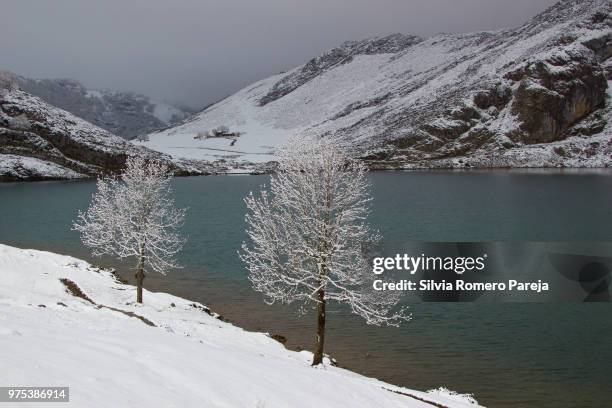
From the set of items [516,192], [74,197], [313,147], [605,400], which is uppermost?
[516,192]

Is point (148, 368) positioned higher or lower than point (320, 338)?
higher

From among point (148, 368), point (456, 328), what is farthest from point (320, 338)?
point (148, 368)

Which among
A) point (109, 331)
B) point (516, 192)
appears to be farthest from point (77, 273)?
point (516, 192)

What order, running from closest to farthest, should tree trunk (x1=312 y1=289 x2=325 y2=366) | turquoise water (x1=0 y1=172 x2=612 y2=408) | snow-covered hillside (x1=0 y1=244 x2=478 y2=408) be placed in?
snow-covered hillside (x1=0 y1=244 x2=478 y2=408) → tree trunk (x1=312 y1=289 x2=325 y2=366) → turquoise water (x1=0 y1=172 x2=612 y2=408)

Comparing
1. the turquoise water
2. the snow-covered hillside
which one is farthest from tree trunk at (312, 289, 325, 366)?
the turquoise water

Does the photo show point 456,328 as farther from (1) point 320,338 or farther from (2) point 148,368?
(2) point 148,368

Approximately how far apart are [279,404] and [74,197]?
435 ft

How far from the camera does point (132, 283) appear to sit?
1879 inches

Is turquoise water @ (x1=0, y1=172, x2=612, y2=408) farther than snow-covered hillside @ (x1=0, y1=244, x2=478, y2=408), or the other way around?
turquoise water @ (x1=0, y1=172, x2=612, y2=408)

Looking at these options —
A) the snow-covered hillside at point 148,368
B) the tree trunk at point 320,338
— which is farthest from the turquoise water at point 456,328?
the snow-covered hillside at point 148,368

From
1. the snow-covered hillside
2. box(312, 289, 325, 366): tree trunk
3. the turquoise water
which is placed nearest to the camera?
the snow-covered hillside

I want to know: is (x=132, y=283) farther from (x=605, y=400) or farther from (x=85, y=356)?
(x=605, y=400)

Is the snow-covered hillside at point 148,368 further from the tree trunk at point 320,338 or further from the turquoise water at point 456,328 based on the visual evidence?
the turquoise water at point 456,328

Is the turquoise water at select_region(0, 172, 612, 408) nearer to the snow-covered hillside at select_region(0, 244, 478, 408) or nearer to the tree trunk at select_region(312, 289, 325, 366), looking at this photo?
the tree trunk at select_region(312, 289, 325, 366)
